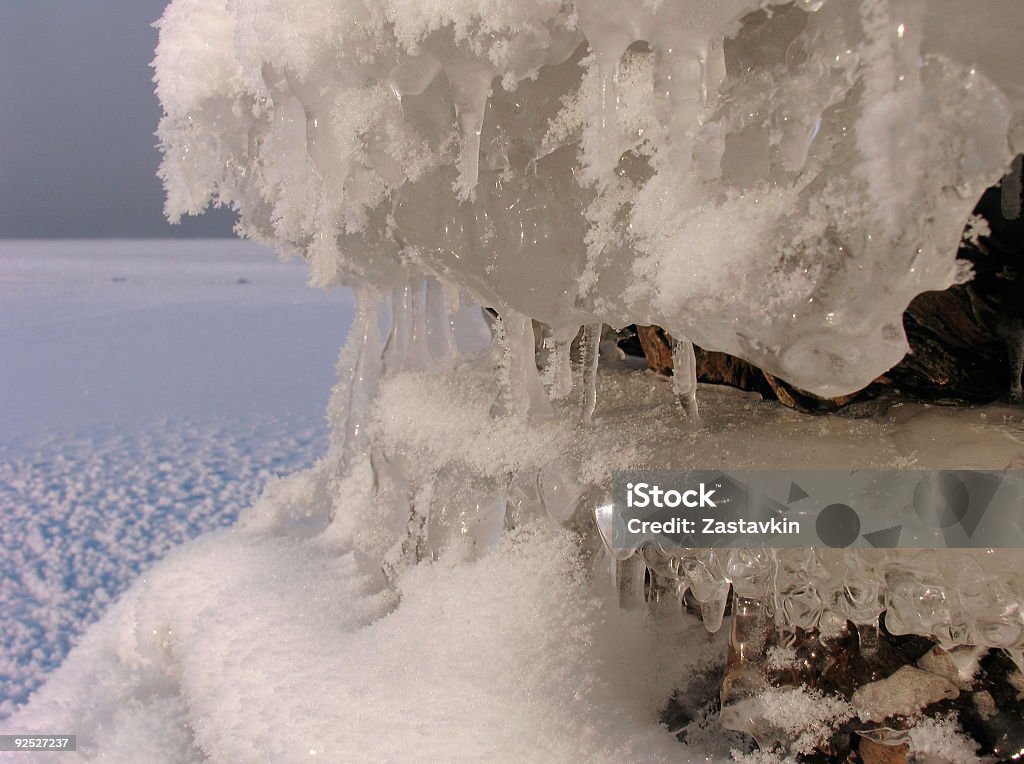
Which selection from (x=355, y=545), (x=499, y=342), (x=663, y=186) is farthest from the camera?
(x=355, y=545)

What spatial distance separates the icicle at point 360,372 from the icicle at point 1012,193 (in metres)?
0.84

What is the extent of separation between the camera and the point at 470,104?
58 centimetres

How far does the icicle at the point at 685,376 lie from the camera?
0.72 metres

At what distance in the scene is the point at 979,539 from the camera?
549 mm

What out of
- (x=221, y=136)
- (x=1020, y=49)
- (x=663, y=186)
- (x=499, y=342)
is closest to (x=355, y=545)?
(x=499, y=342)

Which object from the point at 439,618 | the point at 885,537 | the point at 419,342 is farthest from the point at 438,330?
the point at 885,537

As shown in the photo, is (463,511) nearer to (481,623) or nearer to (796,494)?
(481,623)

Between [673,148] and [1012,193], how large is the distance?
24 centimetres

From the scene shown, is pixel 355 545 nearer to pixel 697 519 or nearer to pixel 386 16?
pixel 697 519

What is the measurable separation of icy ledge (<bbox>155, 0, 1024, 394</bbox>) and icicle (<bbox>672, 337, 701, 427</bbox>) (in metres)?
0.11

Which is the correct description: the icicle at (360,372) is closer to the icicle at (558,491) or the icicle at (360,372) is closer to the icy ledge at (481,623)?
the icy ledge at (481,623)

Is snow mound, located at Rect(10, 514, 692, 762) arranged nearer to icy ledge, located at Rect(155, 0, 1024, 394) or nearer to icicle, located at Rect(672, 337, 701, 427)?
icicle, located at Rect(672, 337, 701, 427)

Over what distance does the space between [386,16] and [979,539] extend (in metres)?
0.60

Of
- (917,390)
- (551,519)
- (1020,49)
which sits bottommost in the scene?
(551,519)
